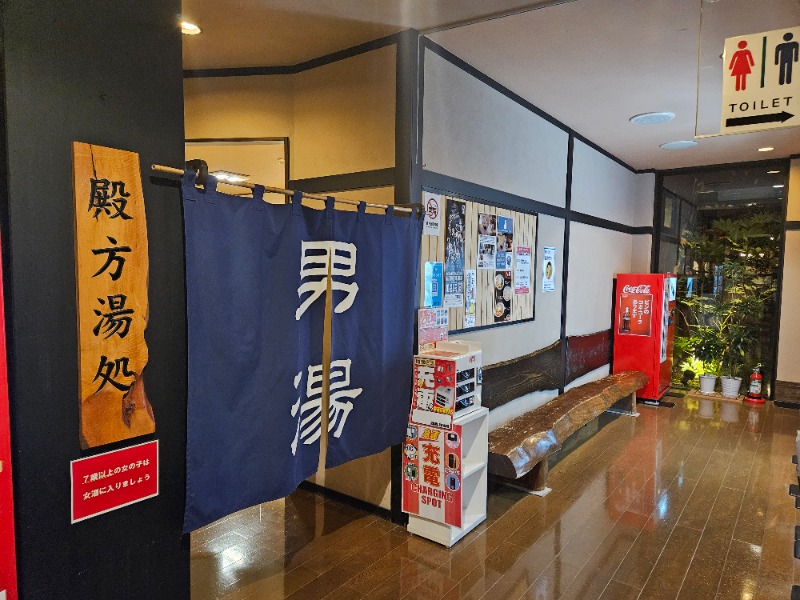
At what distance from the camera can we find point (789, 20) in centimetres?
316

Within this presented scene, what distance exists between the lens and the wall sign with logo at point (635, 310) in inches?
279

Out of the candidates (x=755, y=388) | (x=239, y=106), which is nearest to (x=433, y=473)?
(x=239, y=106)

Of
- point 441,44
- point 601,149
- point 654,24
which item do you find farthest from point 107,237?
point 601,149

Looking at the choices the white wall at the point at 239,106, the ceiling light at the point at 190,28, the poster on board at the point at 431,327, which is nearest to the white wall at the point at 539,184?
the poster on board at the point at 431,327

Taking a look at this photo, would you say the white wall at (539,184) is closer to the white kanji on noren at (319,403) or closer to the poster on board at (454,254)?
the poster on board at (454,254)

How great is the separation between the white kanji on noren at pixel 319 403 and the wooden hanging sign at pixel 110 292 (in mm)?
897

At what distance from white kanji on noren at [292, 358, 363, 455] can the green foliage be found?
21.9 feet

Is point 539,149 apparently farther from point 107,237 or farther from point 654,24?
point 107,237

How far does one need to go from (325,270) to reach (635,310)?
223 inches

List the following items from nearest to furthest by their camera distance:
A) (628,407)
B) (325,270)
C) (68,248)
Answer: (68,248) → (325,270) → (628,407)

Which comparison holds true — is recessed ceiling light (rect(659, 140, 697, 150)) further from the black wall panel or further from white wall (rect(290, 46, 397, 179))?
the black wall panel

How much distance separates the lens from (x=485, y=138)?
4277 millimetres

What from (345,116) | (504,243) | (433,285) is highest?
(345,116)

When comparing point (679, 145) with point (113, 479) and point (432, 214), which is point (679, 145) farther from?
point (113, 479)
